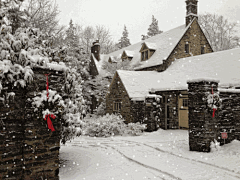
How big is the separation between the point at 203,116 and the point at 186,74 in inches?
349

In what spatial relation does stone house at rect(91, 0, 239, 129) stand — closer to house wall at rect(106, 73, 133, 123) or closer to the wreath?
house wall at rect(106, 73, 133, 123)

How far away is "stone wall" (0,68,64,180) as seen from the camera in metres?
4.67

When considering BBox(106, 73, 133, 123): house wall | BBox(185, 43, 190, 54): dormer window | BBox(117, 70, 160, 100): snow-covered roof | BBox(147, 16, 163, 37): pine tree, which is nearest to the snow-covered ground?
BBox(106, 73, 133, 123): house wall

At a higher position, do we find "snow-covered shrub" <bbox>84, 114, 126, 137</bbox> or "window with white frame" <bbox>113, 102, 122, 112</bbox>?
"window with white frame" <bbox>113, 102, 122, 112</bbox>

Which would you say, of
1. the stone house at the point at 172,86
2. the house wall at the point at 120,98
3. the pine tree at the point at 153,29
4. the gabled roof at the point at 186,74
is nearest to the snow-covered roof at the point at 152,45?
the gabled roof at the point at 186,74

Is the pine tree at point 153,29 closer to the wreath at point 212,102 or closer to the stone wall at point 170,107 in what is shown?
the stone wall at point 170,107

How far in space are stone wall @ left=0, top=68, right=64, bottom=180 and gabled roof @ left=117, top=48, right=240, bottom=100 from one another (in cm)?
1077

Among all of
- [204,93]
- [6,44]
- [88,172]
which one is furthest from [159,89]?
[6,44]

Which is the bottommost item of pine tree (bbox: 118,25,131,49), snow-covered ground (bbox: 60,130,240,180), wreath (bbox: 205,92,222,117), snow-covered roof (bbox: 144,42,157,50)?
snow-covered ground (bbox: 60,130,240,180)

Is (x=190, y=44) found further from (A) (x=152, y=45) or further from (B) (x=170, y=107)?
(B) (x=170, y=107)

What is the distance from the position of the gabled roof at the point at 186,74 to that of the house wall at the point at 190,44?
75 cm

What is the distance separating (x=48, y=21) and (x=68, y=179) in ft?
44.4

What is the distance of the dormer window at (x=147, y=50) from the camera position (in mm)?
24250

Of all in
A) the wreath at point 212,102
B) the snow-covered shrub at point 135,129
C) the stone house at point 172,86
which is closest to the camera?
the wreath at point 212,102
